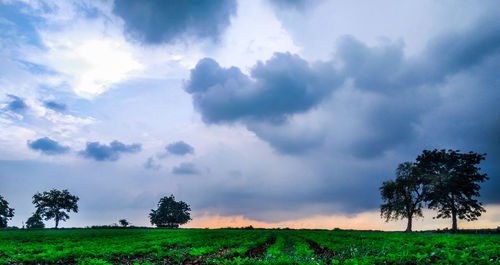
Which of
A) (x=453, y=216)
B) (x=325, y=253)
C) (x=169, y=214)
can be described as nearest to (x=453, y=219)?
(x=453, y=216)

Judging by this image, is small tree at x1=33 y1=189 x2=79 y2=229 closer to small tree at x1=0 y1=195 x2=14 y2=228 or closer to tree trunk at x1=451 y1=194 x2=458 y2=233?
small tree at x1=0 y1=195 x2=14 y2=228

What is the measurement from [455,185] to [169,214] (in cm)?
8722

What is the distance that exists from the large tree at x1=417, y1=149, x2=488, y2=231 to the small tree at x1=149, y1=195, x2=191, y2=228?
80.0 meters

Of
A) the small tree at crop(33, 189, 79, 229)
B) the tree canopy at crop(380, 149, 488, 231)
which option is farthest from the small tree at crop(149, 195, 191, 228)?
the tree canopy at crop(380, 149, 488, 231)

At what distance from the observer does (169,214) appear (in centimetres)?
10594

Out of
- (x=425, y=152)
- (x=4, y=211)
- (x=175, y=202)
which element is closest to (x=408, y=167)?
(x=425, y=152)

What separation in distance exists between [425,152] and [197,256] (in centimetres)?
5567

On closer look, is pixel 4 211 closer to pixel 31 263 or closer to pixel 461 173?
pixel 31 263

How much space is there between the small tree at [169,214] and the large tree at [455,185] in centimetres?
8003

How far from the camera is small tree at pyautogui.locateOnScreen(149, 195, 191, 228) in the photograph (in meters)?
105

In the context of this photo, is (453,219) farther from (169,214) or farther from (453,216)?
(169,214)

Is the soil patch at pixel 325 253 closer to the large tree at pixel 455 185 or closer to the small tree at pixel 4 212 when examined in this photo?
the large tree at pixel 455 185

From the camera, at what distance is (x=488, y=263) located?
9.60m

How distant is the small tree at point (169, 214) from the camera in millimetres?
105375
